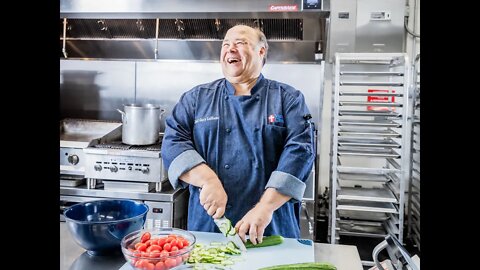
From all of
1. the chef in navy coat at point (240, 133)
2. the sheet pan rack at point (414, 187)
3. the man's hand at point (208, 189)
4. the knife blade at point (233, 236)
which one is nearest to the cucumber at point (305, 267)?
the knife blade at point (233, 236)

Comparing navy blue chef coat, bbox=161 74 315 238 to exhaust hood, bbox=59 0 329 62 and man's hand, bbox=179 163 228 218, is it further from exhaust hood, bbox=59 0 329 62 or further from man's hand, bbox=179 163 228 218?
exhaust hood, bbox=59 0 329 62

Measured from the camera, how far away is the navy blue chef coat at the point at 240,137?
6.19 ft

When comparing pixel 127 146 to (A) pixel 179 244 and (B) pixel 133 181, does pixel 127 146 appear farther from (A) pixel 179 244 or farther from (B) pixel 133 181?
(A) pixel 179 244

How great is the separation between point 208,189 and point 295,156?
0.38 meters

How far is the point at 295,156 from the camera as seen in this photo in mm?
1735

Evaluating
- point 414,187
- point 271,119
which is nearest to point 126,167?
point 271,119

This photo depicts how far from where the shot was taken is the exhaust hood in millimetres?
3211

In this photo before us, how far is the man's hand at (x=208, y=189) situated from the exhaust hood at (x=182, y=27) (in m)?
1.84

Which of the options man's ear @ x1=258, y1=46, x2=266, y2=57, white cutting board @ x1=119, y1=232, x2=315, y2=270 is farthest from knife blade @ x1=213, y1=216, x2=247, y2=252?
man's ear @ x1=258, y1=46, x2=266, y2=57

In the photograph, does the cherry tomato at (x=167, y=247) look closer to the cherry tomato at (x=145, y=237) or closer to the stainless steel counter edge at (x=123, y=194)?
the cherry tomato at (x=145, y=237)

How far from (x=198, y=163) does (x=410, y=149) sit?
2748 mm
